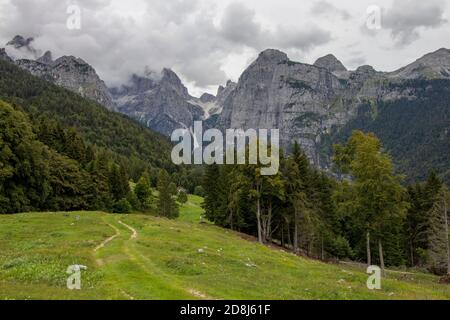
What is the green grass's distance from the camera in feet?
71.9

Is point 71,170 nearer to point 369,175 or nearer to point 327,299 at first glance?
point 369,175

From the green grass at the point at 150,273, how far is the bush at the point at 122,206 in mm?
56545

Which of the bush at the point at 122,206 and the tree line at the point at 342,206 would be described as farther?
the bush at the point at 122,206

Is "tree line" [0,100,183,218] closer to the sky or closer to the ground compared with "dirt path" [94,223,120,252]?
closer to the sky

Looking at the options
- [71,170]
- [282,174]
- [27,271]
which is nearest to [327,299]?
[27,271]

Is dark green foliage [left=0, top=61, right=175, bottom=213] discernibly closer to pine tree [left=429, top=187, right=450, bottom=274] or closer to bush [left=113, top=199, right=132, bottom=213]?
bush [left=113, top=199, right=132, bottom=213]

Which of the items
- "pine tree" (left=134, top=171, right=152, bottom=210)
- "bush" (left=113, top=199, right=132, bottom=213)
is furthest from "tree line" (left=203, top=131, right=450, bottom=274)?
"pine tree" (left=134, top=171, right=152, bottom=210)

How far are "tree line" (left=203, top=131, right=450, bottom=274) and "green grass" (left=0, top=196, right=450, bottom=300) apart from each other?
16.2 m

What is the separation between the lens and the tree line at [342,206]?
50.0m

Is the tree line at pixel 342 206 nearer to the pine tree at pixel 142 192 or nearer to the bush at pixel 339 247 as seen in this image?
the bush at pixel 339 247

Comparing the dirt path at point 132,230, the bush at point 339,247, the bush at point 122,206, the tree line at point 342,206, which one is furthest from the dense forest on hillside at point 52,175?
the bush at point 339,247

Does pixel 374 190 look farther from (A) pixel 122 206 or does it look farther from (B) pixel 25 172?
(A) pixel 122 206

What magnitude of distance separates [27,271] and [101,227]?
24.8 meters

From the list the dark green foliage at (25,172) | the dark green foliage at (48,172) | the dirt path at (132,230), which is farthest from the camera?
the dark green foliage at (48,172)
